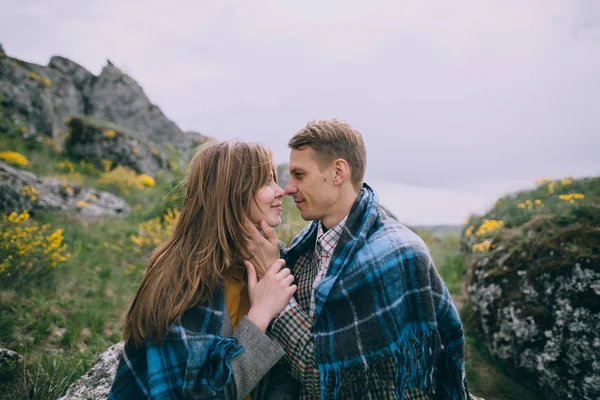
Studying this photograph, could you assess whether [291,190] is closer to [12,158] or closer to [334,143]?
[334,143]

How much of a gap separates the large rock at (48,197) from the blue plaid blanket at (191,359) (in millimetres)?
6702

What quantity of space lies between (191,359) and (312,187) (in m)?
1.29

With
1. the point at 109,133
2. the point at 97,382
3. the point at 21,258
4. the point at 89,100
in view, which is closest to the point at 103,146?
the point at 109,133

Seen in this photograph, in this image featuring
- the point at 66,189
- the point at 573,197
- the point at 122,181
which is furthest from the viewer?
the point at 122,181

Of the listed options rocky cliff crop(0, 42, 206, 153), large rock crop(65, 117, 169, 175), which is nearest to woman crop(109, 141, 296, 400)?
large rock crop(65, 117, 169, 175)

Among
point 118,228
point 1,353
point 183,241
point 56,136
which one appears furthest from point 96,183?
point 183,241

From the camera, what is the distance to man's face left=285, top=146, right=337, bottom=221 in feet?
7.59

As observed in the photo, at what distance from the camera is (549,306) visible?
328 centimetres

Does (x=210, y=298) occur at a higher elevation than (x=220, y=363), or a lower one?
higher

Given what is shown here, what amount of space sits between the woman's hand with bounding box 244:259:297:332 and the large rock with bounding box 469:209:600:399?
2838mm

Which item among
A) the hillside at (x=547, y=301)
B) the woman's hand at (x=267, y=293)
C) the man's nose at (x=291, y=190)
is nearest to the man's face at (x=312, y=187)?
the man's nose at (x=291, y=190)

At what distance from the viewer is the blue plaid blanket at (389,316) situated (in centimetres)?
178

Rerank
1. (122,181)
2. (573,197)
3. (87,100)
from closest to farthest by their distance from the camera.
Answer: (573,197)
(122,181)
(87,100)

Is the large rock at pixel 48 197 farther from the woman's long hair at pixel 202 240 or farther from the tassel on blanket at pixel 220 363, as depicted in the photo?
the tassel on blanket at pixel 220 363
